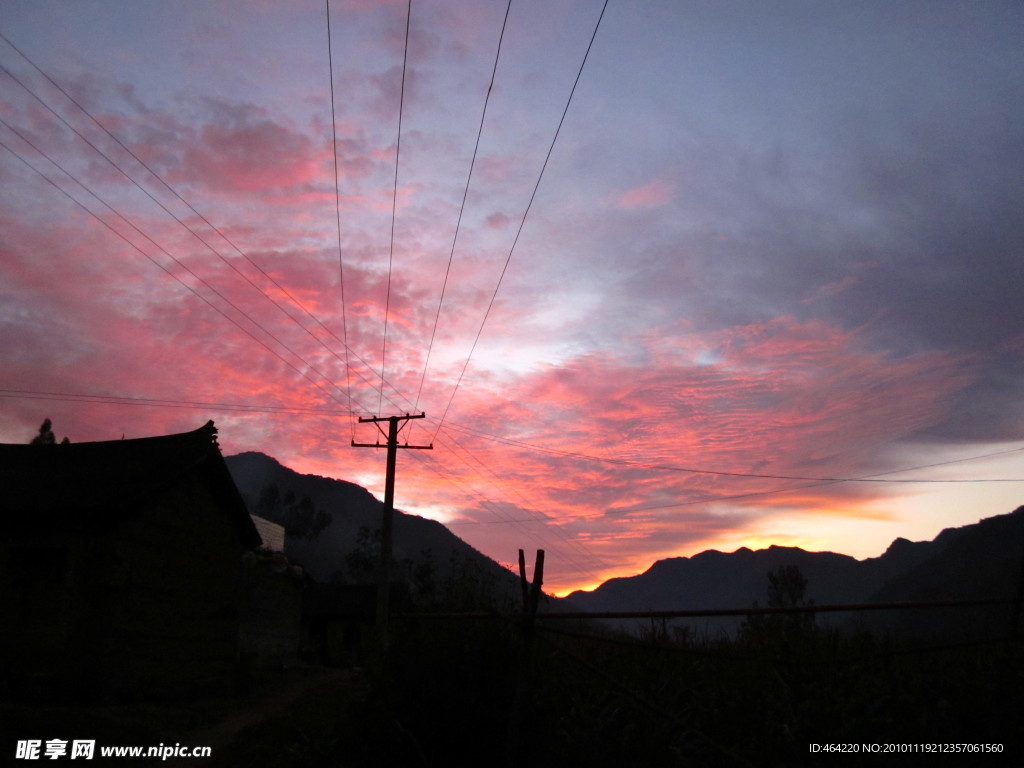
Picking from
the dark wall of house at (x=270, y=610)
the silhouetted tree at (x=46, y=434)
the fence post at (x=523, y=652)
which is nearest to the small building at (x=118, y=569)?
the dark wall of house at (x=270, y=610)

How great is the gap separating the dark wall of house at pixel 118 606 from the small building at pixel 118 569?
0.03 m

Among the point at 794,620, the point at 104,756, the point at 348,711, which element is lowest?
the point at 104,756

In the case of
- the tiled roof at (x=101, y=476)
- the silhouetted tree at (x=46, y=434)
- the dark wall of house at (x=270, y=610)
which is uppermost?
the silhouetted tree at (x=46, y=434)

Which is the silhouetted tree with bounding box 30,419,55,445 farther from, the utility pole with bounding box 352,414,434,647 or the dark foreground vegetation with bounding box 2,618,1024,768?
the dark foreground vegetation with bounding box 2,618,1024,768

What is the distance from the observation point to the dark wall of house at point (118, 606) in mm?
17594

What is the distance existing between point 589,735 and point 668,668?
1876 millimetres

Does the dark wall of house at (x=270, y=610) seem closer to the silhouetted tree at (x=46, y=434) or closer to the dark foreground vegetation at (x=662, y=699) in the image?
the dark foreground vegetation at (x=662, y=699)

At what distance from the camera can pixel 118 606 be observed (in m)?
18.7

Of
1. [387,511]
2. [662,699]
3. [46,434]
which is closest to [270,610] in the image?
[387,511]

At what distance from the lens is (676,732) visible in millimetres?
8336

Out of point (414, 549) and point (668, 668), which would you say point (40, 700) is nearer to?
point (668, 668)

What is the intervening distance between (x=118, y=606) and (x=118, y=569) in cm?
99

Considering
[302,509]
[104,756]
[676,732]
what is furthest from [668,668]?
[302,509]

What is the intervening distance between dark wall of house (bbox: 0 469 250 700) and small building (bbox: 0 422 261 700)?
3 cm
